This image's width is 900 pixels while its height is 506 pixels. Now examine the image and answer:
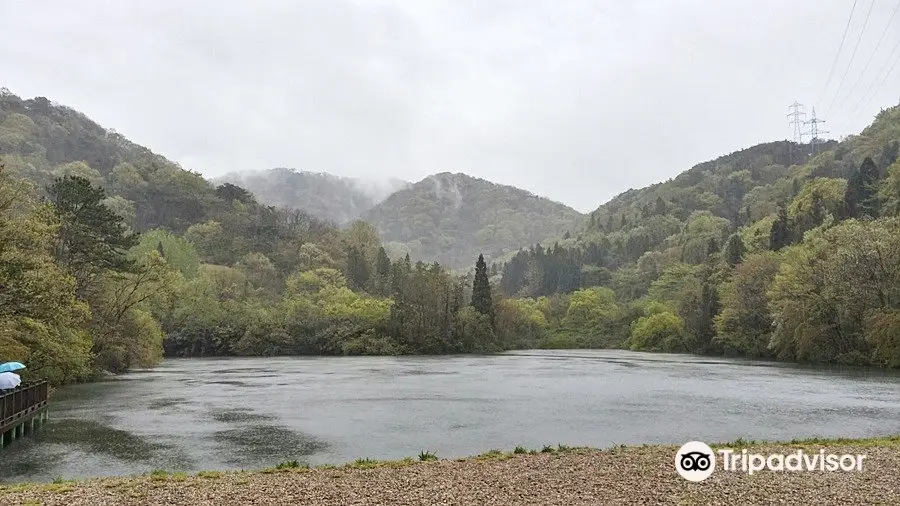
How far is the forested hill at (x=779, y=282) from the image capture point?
63031mm

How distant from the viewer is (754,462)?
16.2 meters

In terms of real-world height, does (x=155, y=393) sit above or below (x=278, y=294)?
below

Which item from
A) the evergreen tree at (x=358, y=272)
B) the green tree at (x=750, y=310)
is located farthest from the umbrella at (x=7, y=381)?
the evergreen tree at (x=358, y=272)

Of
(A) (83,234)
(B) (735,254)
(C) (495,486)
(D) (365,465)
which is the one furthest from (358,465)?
(B) (735,254)

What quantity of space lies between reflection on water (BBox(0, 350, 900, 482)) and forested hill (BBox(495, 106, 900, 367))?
1355cm

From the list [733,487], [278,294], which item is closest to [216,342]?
[278,294]

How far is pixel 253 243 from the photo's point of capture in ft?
511

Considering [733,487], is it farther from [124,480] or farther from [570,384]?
[570,384]

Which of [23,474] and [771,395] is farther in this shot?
[771,395]

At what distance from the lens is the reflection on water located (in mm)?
22484

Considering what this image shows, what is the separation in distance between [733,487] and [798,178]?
177 metres

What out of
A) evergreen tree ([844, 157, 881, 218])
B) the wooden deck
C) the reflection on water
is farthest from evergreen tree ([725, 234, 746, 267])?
the wooden deck

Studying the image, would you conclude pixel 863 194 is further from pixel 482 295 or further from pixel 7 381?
pixel 7 381

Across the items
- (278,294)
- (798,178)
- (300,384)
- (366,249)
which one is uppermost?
(798,178)
